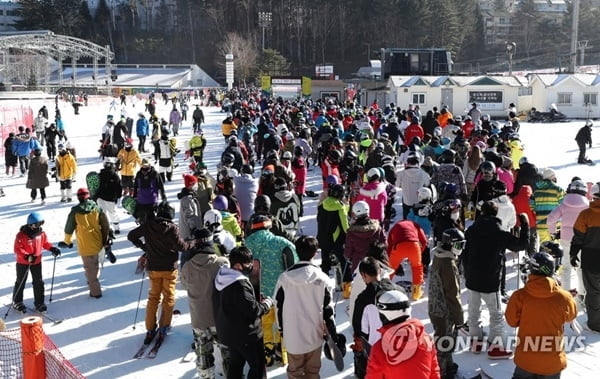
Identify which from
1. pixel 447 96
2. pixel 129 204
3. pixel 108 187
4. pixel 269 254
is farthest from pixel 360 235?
pixel 447 96

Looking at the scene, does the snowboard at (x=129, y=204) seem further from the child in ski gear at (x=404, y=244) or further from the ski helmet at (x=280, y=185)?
the child in ski gear at (x=404, y=244)

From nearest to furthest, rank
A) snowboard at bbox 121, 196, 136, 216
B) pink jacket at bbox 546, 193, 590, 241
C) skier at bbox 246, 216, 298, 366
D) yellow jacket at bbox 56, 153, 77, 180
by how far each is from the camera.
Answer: skier at bbox 246, 216, 298, 366 < pink jacket at bbox 546, 193, 590, 241 < snowboard at bbox 121, 196, 136, 216 < yellow jacket at bbox 56, 153, 77, 180

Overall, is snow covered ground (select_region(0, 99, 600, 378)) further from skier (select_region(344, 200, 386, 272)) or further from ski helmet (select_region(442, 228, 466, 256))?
ski helmet (select_region(442, 228, 466, 256))

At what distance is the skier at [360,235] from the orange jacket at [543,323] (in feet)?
6.73

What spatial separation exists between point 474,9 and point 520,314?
293 ft

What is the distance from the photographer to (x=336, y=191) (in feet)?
21.1

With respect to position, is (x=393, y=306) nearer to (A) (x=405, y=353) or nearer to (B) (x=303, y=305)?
(A) (x=405, y=353)

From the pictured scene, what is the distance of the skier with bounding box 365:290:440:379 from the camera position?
304cm

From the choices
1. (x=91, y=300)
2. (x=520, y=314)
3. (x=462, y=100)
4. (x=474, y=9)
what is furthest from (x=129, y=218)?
(x=474, y=9)

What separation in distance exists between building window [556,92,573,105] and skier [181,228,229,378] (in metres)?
33.5

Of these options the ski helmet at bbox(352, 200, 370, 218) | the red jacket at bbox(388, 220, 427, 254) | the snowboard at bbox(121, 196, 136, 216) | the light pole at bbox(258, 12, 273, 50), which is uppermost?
the light pole at bbox(258, 12, 273, 50)

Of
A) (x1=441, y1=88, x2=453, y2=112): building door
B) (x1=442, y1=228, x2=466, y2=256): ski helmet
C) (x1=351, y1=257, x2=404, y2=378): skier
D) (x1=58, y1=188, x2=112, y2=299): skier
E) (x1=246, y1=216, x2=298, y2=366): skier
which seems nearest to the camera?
(x1=351, y1=257, x2=404, y2=378): skier

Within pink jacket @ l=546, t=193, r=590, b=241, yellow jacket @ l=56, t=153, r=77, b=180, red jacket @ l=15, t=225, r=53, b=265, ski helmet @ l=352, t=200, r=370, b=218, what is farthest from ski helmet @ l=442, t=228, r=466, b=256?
yellow jacket @ l=56, t=153, r=77, b=180

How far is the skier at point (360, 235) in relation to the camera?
5.81 metres
